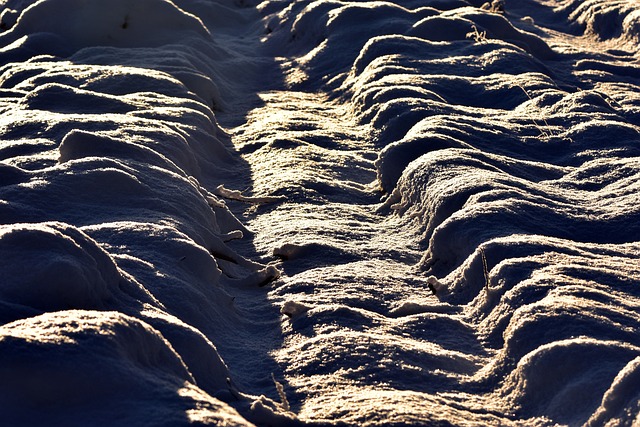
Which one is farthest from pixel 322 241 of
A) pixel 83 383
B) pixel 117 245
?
pixel 83 383

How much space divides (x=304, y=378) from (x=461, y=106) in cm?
476

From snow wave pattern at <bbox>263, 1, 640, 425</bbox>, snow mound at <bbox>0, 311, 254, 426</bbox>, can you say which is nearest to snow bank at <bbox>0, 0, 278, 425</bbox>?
snow mound at <bbox>0, 311, 254, 426</bbox>

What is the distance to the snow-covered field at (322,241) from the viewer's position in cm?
283

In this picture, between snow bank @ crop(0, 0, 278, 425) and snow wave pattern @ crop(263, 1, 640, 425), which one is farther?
snow wave pattern @ crop(263, 1, 640, 425)

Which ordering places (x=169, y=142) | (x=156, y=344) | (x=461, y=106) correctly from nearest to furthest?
1. (x=156, y=344)
2. (x=169, y=142)
3. (x=461, y=106)

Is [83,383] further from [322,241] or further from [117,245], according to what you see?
[322,241]

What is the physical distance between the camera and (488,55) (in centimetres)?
905

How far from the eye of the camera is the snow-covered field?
283 centimetres

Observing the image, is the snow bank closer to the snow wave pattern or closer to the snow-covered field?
the snow-covered field

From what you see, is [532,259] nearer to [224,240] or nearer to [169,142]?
[224,240]

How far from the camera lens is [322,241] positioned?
194 inches

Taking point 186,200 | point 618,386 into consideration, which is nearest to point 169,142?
point 186,200

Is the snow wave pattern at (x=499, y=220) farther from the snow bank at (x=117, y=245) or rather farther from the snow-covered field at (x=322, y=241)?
the snow bank at (x=117, y=245)

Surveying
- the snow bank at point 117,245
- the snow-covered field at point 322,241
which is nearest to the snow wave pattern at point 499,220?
the snow-covered field at point 322,241
